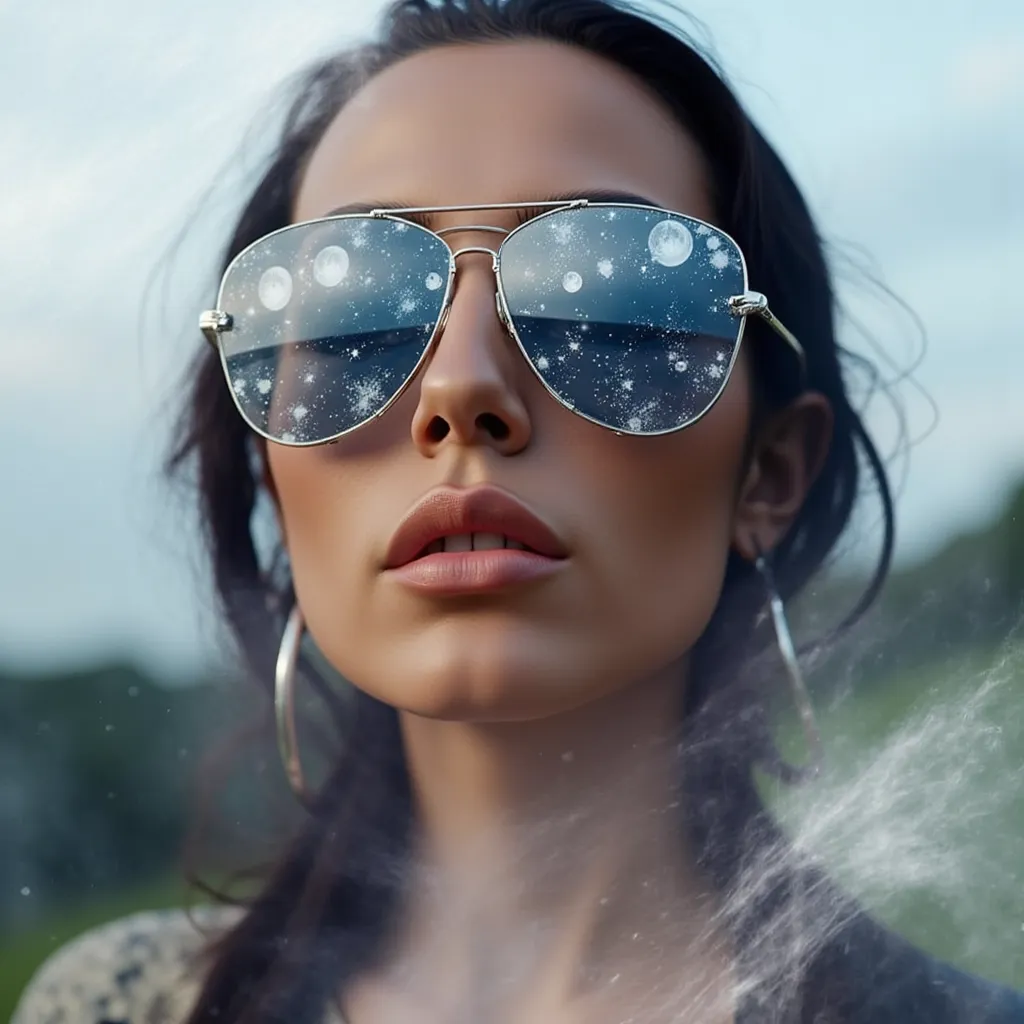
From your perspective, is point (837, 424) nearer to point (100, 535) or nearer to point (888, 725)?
point (888, 725)

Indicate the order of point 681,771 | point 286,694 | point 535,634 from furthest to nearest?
point 286,694 < point 681,771 < point 535,634

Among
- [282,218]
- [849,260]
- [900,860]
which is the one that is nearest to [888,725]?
[900,860]

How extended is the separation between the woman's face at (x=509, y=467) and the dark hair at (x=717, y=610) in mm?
35

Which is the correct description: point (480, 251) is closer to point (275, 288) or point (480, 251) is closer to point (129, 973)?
point (275, 288)

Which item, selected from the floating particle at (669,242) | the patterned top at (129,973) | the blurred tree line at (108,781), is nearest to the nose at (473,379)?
the floating particle at (669,242)

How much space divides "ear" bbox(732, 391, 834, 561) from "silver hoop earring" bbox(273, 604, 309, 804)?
43 centimetres

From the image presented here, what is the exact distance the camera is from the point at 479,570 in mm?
1167

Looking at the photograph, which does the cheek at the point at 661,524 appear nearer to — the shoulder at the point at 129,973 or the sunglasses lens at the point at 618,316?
the sunglasses lens at the point at 618,316

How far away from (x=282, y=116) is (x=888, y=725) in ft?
2.66

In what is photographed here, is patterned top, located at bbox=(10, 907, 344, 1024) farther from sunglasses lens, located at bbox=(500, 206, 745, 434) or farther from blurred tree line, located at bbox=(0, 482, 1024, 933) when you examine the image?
sunglasses lens, located at bbox=(500, 206, 745, 434)

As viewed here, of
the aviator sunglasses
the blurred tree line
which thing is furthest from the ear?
the blurred tree line

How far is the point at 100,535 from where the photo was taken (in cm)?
147

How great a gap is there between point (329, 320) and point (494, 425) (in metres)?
0.17

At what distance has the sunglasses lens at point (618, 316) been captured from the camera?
3.82 feet
